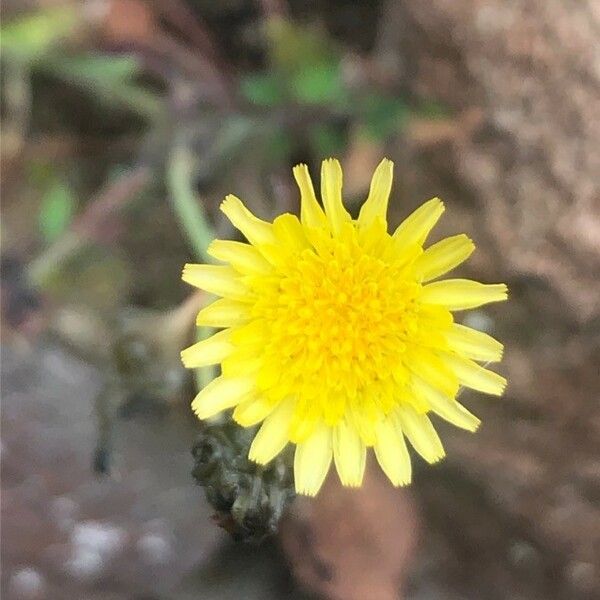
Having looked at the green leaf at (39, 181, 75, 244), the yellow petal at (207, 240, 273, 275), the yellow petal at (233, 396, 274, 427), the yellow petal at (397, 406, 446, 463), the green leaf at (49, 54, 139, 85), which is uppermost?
the green leaf at (49, 54, 139, 85)

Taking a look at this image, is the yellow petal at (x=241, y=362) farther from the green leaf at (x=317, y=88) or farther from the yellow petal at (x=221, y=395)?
the green leaf at (x=317, y=88)

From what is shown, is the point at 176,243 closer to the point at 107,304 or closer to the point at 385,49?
the point at 107,304

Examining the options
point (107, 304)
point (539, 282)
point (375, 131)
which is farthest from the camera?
point (107, 304)

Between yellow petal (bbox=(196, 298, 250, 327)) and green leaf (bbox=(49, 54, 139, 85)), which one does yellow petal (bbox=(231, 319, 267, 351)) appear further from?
green leaf (bbox=(49, 54, 139, 85))

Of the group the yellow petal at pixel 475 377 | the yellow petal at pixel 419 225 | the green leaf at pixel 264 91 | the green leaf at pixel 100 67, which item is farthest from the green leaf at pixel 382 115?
the yellow petal at pixel 475 377

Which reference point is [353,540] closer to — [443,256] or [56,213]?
[443,256]

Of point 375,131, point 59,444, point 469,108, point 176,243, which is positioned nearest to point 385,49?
point 375,131

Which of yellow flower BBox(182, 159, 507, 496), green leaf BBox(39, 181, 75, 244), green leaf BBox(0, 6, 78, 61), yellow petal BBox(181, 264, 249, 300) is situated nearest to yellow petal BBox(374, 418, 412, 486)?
yellow flower BBox(182, 159, 507, 496)
